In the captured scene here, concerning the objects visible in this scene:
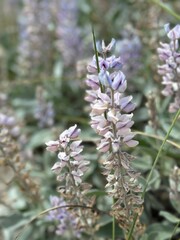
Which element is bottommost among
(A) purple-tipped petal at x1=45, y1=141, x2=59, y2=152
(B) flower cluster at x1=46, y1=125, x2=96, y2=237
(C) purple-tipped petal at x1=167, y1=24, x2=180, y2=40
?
(B) flower cluster at x1=46, y1=125, x2=96, y2=237

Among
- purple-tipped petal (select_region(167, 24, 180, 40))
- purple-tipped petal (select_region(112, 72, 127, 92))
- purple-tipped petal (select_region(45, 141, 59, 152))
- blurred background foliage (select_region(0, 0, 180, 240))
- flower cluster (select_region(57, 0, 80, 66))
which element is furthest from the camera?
flower cluster (select_region(57, 0, 80, 66))

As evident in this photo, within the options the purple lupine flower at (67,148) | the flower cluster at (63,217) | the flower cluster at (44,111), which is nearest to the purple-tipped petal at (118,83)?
the purple lupine flower at (67,148)

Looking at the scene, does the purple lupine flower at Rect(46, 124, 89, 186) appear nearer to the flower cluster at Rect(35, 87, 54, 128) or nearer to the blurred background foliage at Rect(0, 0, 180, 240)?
the blurred background foliage at Rect(0, 0, 180, 240)

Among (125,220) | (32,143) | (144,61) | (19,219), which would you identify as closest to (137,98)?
(144,61)

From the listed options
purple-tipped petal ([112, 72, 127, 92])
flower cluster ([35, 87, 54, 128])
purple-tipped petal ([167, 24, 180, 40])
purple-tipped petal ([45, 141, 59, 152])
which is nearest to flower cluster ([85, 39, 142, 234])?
purple-tipped petal ([112, 72, 127, 92])

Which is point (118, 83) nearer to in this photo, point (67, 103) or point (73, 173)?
point (73, 173)

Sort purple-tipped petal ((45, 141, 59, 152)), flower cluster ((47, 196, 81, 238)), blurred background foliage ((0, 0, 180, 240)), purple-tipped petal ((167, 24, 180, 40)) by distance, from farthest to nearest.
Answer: blurred background foliage ((0, 0, 180, 240)) < flower cluster ((47, 196, 81, 238)) < purple-tipped petal ((167, 24, 180, 40)) < purple-tipped petal ((45, 141, 59, 152))

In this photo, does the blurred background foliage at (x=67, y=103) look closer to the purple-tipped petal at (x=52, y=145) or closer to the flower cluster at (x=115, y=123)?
the flower cluster at (x=115, y=123)
